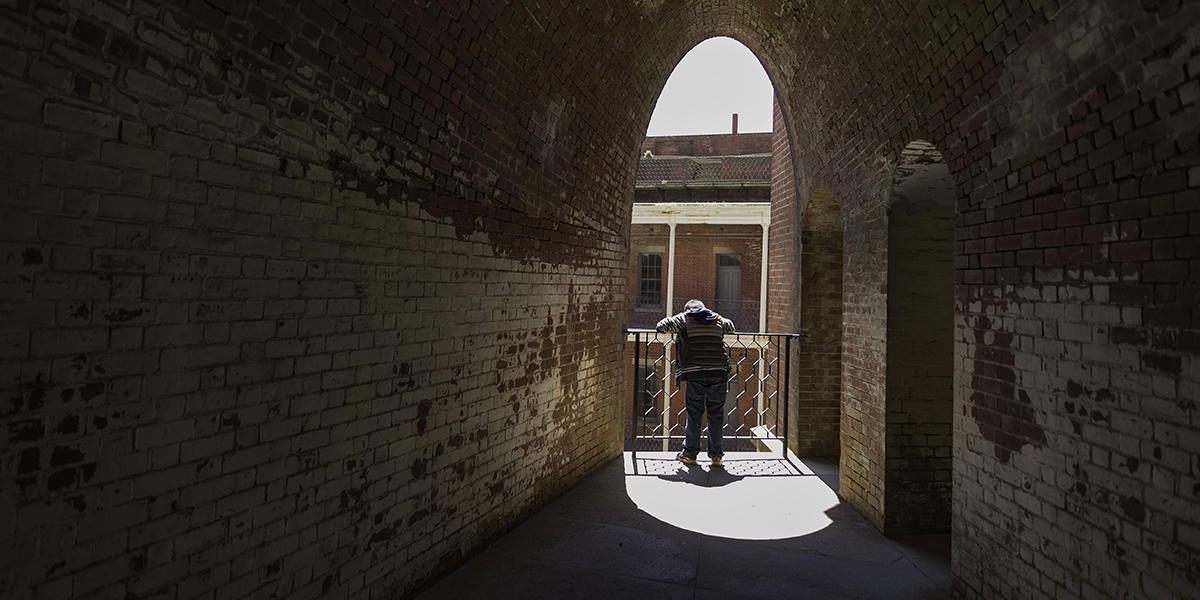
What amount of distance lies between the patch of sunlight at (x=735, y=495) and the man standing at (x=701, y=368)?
294 mm

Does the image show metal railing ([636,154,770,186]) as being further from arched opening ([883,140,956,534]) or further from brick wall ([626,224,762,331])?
arched opening ([883,140,956,534])

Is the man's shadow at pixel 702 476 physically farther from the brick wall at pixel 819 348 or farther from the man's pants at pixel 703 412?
the brick wall at pixel 819 348

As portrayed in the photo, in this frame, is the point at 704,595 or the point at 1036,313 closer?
the point at 1036,313

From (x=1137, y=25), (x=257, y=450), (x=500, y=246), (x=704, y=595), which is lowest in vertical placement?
(x=704, y=595)

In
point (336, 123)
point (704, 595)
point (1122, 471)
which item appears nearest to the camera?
point (1122, 471)

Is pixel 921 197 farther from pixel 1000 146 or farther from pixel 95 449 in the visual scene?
pixel 95 449

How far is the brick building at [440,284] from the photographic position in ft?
6.70

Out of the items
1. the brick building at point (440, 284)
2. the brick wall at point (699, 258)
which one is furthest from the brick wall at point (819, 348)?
the brick wall at point (699, 258)

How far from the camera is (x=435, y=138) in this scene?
12.2ft

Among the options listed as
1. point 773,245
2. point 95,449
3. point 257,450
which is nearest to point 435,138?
point 257,450

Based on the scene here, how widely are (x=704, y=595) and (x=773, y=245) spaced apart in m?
6.05

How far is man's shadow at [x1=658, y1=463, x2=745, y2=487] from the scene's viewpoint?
6.55 meters

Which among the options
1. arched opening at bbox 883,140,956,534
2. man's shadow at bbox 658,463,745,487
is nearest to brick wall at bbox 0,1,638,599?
man's shadow at bbox 658,463,745,487

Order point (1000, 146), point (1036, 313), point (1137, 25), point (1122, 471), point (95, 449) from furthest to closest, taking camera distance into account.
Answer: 1. point (1000, 146)
2. point (1036, 313)
3. point (1122, 471)
4. point (1137, 25)
5. point (95, 449)
